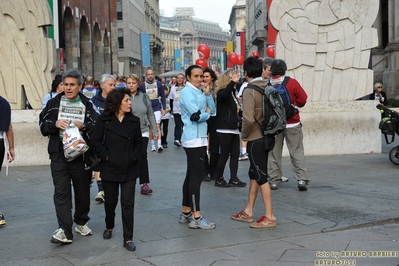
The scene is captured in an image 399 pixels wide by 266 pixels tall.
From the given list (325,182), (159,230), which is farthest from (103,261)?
(325,182)

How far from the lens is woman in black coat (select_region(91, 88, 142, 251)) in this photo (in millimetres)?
6824

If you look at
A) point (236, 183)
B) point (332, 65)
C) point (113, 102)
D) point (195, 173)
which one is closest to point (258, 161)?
point (195, 173)

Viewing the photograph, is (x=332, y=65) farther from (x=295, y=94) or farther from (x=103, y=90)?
(x=103, y=90)

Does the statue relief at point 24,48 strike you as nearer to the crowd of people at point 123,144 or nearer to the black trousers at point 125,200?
the crowd of people at point 123,144

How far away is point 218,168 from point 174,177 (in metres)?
1.34

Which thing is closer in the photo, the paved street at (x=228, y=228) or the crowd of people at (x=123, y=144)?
the paved street at (x=228, y=228)

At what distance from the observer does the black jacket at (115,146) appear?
6.82m

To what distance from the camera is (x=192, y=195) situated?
7633 millimetres

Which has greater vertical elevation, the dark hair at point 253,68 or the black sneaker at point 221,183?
the dark hair at point 253,68

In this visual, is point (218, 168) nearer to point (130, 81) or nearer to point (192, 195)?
point (130, 81)

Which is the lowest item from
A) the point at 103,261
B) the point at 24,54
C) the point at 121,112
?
the point at 103,261

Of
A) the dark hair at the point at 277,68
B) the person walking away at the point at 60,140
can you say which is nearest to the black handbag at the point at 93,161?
the person walking away at the point at 60,140

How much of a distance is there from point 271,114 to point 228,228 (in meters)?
1.37

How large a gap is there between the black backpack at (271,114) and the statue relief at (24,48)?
6.70m
